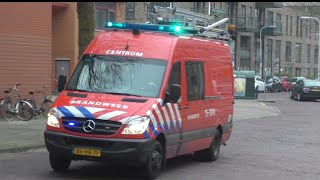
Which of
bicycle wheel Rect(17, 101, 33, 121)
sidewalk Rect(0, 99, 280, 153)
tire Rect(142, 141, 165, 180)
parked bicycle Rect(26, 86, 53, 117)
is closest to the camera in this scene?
tire Rect(142, 141, 165, 180)

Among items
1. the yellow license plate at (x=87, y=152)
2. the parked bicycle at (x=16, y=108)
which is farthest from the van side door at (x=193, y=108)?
the parked bicycle at (x=16, y=108)

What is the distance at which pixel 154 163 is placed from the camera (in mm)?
9453

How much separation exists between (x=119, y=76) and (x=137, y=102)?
821 mm

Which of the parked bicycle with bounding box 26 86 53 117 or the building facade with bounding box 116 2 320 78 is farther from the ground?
the building facade with bounding box 116 2 320 78

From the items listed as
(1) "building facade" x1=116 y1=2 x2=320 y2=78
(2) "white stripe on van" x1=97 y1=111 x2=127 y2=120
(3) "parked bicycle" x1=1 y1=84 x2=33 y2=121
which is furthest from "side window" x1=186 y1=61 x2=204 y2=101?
(1) "building facade" x1=116 y1=2 x2=320 y2=78

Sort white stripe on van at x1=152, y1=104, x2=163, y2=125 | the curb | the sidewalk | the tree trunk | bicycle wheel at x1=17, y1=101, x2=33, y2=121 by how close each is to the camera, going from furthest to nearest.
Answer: bicycle wheel at x1=17, y1=101, x2=33, y2=121, the tree trunk, the sidewalk, the curb, white stripe on van at x1=152, y1=104, x2=163, y2=125

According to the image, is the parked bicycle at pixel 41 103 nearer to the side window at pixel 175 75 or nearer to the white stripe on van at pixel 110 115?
the side window at pixel 175 75

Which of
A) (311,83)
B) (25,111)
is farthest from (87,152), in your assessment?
(311,83)

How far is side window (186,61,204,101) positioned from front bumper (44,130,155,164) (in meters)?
1.94

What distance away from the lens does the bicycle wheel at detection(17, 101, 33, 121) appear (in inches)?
757

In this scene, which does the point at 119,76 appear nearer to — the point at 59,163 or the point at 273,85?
the point at 59,163

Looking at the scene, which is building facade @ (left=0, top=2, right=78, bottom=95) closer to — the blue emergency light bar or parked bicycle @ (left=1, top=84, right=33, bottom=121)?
parked bicycle @ (left=1, top=84, right=33, bottom=121)

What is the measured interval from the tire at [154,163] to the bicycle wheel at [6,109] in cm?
1028

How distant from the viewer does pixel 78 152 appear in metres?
9.08
